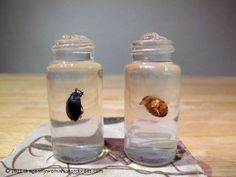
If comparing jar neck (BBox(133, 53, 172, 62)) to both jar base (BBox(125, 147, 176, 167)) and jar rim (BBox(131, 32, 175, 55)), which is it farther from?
jar base (BBox(125, 147, 176, 167))

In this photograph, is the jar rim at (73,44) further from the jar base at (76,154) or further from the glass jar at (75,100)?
the jar base at (76,154)

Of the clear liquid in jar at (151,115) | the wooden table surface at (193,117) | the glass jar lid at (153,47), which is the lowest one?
the wooden table surface at (193,117)

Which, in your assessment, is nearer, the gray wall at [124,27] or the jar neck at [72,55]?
the jar neck at [72,55]

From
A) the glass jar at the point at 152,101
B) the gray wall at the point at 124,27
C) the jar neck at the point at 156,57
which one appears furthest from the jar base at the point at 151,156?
the gray wall at the point at 124,27

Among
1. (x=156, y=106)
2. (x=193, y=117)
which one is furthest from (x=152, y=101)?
(x=193, y=117)

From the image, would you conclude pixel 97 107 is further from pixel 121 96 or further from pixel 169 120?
pixel 121 96

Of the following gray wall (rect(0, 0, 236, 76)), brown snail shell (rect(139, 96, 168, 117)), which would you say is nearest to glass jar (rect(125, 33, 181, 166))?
brown snail shell (rect(139, 96, 168, 117))

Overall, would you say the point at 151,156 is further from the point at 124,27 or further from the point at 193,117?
the point at 124,27

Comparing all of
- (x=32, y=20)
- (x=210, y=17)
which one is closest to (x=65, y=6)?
(x=32, y=20)
